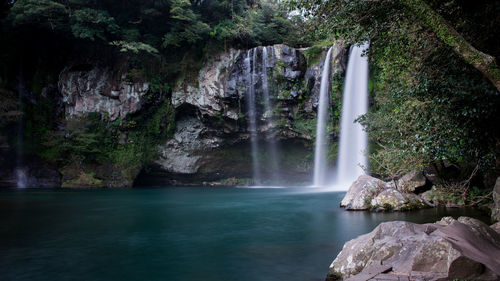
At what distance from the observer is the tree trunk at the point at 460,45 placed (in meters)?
3.85

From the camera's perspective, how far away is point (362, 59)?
63.0 ft

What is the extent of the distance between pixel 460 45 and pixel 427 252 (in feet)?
8.26

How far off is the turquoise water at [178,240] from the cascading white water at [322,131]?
9.83m

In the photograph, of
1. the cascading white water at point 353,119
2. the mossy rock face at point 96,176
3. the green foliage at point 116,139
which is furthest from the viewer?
the mossy rock face at point 96,176

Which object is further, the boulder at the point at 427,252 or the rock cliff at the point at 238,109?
the rock cliff at the point at 238,109

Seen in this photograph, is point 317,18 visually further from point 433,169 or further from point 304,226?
point 433,169

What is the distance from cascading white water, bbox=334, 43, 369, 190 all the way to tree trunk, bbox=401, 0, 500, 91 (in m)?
15.3

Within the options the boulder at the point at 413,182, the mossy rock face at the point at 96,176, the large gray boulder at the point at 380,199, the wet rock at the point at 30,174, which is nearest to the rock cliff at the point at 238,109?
the mossy rock face at the point at 96,176

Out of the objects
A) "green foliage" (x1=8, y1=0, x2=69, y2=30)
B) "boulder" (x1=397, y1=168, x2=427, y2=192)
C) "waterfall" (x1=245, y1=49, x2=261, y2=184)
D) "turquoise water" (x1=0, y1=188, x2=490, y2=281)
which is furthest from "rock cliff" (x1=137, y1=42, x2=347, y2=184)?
"turquoise water" (x1=0, y1=188, x2=490, y2=281)

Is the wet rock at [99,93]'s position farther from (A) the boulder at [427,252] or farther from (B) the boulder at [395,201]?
(A) the boulder at [427,252]

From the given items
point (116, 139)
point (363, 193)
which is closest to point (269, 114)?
point (116, 139)

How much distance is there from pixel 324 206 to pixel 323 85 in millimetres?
10887

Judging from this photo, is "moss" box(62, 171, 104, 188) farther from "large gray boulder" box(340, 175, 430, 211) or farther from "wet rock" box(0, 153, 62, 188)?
"large gray boulder" box(340, 175, 430, 211)

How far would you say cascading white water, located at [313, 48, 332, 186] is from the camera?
68.8 ft
